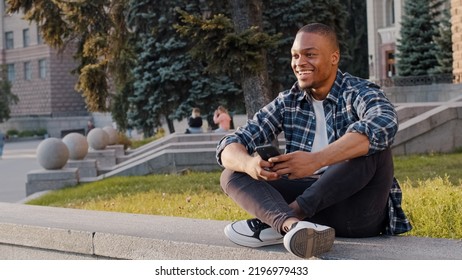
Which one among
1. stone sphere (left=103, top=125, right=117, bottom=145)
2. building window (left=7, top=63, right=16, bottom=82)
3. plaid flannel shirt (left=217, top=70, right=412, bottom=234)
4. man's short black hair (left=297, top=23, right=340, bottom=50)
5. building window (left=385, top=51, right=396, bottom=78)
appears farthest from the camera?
Answer: building window (left=7, top=63, right=16, bottom=82)

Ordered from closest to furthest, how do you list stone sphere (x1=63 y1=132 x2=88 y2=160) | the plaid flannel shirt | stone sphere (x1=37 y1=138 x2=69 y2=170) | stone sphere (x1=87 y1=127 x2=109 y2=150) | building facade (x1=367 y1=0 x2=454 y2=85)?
the plaid flannel shirt < stone sphere (x1=37 y1=138 x2=69 y2=170) < stone sphere (x1=63 y1=132 x2=88 y2=160) < stone sphere (x1=87 y1=127 x2=109 y2=150) < building facade (x1=367 y1=0 x2=454 y2=85)

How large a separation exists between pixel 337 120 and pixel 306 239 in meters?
0.89

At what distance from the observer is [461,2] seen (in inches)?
874

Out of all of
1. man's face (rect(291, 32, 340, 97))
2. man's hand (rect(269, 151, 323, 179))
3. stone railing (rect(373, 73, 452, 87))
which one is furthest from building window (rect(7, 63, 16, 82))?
man's hand (rect(269, 151, 323, 179))

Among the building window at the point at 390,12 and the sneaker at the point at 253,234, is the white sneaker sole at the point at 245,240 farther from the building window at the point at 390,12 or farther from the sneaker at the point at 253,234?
the building window at the point at 390,12

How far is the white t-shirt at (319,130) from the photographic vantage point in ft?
15.4

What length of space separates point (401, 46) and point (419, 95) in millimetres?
7448

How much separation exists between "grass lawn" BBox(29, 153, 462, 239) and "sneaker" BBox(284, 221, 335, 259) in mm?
1723

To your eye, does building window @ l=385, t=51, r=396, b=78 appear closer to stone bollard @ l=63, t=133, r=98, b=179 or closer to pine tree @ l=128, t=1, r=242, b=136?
pine tree @ l=128, t=1, r=242, b=136

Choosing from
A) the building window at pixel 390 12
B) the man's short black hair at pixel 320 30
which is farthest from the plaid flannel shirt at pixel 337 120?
the building window at pixel 390 12

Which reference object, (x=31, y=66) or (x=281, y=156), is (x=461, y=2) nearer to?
(x=281, y=156)

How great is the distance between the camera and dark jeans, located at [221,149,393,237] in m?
4.25
